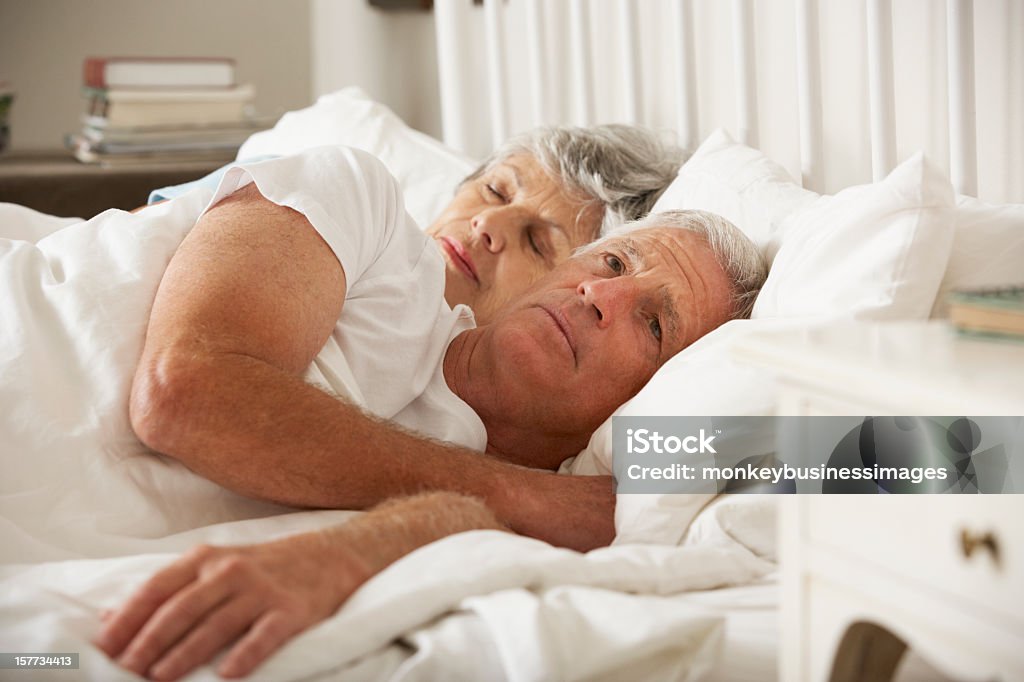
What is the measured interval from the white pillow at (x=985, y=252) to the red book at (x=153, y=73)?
1897 mm

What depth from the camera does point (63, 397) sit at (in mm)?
1030

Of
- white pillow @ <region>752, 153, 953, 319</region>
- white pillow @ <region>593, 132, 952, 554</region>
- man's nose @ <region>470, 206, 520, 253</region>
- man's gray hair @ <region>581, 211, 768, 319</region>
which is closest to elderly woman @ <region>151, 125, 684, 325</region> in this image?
man's nose @ <region>470, 206, 520, 253</region>

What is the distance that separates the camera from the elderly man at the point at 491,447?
2.35 feet

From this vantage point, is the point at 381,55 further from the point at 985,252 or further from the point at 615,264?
the point at 985,252

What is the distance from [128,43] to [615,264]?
2289mm

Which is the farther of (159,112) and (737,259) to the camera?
(159,112)

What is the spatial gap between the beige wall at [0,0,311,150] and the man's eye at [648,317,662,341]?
221 cm

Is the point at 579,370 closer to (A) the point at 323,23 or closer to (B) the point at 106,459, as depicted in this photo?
(B) the point at 106,459

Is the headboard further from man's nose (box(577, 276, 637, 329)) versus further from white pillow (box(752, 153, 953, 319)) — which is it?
man's nose (box(577, 276, 637, 329))

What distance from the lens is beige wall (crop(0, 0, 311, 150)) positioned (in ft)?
10.1

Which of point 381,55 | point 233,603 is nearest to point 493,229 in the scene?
point 233,603

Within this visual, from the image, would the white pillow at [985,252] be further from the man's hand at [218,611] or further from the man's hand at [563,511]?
the man's hand at [218,611]

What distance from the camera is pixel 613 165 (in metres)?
1.70

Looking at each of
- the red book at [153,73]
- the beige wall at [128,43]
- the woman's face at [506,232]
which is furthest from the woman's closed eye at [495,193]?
the beige wall at [128,43]
